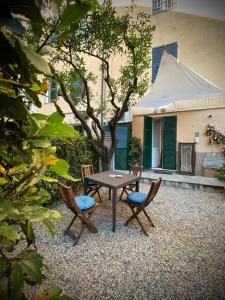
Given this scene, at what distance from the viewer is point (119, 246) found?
10.8ft

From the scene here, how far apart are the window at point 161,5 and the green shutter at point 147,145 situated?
14.4 feet

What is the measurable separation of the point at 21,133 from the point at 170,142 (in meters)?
8.50

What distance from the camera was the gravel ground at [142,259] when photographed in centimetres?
239

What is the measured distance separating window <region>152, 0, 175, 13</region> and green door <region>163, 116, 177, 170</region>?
437 cm

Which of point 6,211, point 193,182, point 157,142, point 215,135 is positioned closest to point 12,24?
point 6,211

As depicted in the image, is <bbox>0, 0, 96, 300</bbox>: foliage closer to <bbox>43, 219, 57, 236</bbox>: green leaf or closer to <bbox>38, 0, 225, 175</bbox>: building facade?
<bbox>43, 219, 57, 236</bbox>: green leaf

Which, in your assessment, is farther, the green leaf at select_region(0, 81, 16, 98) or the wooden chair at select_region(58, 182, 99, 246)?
the wooden chair at select_region(58, 182, 99, 246)

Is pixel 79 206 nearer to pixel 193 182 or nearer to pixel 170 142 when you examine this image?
pixel 193 182

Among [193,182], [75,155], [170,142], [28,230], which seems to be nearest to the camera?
[28,230]

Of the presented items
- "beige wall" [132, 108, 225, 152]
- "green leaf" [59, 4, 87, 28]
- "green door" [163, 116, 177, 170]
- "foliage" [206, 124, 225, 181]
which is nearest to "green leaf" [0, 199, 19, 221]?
"green leaf" [59, 4, 87, 28]

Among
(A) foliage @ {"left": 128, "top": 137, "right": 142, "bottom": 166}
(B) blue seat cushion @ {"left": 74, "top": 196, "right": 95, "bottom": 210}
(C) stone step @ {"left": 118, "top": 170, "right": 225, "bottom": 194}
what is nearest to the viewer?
(B) blue seat cushion @ {"left": 74, "top": 196, "right": 95, "bottom": 210}

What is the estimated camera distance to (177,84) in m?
6.52

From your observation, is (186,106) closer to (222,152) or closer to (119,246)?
(222,152)

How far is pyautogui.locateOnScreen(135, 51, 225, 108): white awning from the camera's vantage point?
6055 millimetres
